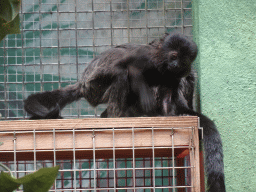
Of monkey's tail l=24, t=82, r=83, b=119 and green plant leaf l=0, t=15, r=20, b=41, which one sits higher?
green plant leaf l=0, t=15, r=20, b=41

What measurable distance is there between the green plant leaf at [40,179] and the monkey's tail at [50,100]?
0.95 metres

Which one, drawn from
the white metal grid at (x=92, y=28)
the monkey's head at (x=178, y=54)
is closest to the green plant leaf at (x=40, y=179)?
the monkey's head at (x=178, y=54)

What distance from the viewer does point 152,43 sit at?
1707mm

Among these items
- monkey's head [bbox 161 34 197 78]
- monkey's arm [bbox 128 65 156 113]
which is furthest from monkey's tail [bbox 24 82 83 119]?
monkey's head [bbox 161 34 197 78]

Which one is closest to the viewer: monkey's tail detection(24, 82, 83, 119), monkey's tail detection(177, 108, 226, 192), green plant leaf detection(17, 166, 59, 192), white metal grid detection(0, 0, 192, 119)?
green plant leaf detection(17, 166, 59, 192)

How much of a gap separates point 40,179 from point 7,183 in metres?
0.04

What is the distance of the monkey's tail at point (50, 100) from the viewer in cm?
151

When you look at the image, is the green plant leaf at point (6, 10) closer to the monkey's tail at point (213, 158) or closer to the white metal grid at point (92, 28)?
the monkey's tail at point (213, 158)

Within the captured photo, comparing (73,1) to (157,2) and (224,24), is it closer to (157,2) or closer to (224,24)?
(157,2)

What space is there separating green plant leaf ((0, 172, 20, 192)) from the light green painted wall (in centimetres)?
129

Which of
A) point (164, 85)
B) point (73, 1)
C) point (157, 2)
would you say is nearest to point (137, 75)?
point (164, 85)

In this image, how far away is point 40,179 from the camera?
1.37 feet

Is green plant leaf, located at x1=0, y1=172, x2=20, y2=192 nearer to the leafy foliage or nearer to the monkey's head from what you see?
the leafy foliage

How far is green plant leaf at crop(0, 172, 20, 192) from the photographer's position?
409 mm
